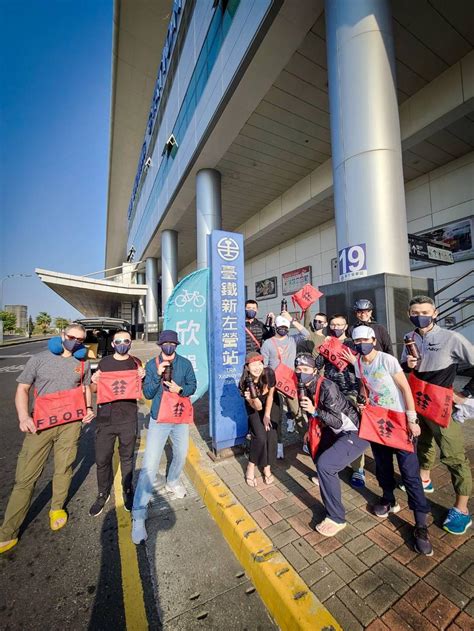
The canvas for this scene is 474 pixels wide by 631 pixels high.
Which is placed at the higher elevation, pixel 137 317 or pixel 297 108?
pixel 297 108

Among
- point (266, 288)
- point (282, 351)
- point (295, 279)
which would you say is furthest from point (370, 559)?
point (266, 288)

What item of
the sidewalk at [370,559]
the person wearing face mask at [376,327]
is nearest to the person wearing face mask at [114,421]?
the sidewalk at [370,559]

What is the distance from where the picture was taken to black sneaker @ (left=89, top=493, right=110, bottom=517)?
10.4 ft

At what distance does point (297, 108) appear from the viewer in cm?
860

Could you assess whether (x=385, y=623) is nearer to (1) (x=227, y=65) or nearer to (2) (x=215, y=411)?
(2) (x=215, y=411)

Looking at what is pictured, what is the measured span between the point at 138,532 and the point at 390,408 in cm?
267

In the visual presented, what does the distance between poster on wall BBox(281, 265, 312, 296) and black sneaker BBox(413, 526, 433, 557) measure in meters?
13.5

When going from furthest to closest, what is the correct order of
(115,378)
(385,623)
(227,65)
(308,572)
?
(227,65), (115,378), (308,572), (385,623)

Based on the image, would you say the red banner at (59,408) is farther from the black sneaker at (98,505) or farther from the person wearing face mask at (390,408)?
the person wearing face mask at (390,408)

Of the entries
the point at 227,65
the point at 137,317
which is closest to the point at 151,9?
the point at 227,65

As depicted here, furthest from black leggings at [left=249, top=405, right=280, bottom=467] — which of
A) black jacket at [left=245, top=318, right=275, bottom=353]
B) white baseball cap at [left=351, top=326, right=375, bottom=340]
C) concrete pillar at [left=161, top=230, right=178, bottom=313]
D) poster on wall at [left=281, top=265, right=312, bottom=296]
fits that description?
concrete pillar at [left=161, top=230, right=178, bottom=313]

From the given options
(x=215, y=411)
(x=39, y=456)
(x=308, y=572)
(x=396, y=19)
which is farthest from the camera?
(x=396, y=19)

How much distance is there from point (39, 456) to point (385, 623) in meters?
3.27

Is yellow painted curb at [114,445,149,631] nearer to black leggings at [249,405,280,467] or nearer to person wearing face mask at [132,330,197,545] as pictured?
person wearing face mask at [132,330,197,545]
